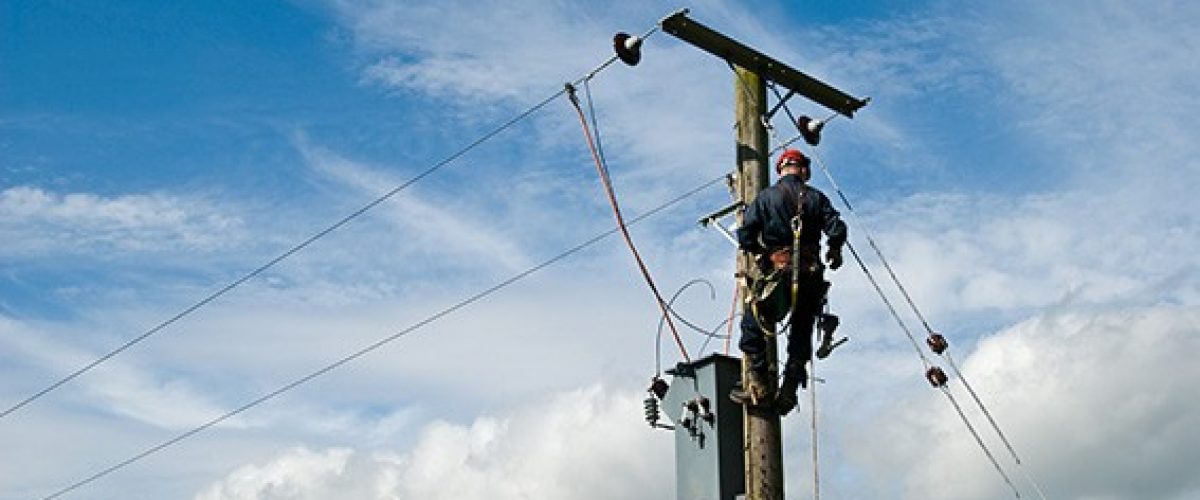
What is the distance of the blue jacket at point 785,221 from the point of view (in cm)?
774

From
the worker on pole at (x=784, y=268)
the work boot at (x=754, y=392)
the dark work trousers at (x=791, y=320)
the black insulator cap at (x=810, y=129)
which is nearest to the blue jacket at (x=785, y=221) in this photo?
the worker on pole at (x=784, y=268)

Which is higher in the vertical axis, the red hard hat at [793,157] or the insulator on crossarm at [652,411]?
the red hard hat at [793,157]

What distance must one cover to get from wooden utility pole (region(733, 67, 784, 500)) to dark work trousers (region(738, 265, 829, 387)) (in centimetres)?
6

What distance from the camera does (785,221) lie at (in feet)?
25.4

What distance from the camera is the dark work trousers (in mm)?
7770

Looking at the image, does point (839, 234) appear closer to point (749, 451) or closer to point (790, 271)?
point (790, 271)

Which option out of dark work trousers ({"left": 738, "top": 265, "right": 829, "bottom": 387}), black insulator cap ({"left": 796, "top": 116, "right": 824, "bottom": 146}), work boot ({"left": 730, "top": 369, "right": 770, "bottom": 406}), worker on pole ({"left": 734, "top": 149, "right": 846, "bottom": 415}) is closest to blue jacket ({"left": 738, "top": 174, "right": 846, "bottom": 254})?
worker on pole ({"left": 734, "top": 149, "right": 846, "bottom": 415})

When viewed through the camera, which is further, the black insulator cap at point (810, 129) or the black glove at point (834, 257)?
the black insulator cap at point (810, 129)

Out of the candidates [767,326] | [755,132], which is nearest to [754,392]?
[767,326]

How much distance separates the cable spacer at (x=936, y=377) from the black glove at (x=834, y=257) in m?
1.47

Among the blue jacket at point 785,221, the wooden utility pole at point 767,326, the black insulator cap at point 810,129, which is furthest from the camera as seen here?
the black insulator cap at point 810,129

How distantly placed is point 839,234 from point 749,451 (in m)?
1.30

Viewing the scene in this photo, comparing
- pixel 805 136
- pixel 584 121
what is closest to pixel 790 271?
pixel 805 136

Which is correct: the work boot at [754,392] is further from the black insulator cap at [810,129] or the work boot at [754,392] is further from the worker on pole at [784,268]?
the black insulator cap at [810,129]
